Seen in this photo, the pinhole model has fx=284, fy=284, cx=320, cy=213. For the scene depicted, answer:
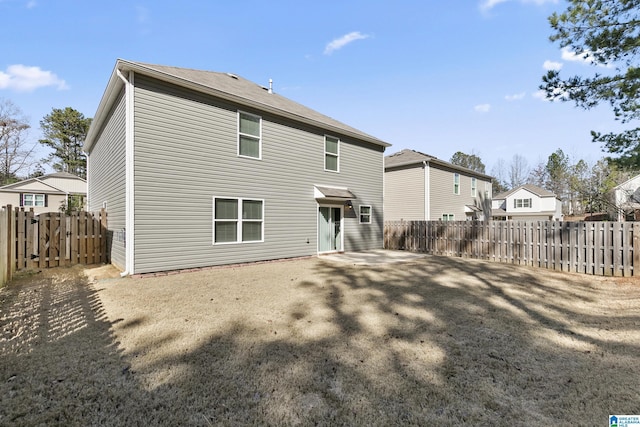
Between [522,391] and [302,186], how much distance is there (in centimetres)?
938

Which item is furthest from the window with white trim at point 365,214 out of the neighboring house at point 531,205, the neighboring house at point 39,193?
the neighboring house at point 531,205

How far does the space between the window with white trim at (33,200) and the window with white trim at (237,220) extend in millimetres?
27105

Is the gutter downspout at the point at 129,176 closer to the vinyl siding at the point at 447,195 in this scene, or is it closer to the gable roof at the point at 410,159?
the gable roof at the point at 410,159

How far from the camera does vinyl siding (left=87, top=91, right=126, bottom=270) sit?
796 cm

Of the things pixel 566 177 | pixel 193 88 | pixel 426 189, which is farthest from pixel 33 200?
pixel 566 177

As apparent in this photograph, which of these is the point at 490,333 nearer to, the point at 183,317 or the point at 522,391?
the point at 522,391

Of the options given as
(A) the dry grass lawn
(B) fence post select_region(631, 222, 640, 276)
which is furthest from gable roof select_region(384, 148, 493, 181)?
(A) the dry grass lawn

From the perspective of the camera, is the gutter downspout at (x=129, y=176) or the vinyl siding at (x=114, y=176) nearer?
the gutter downspout at (x=129, y=176)

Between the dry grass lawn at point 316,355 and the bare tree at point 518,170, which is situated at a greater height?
the bare tree at point 518,170

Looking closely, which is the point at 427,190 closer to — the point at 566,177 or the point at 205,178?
the point at 205,178

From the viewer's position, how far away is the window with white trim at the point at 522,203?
34.1m

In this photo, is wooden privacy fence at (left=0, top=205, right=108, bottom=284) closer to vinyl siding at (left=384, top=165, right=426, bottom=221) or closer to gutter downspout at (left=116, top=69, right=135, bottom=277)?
gutter downspout at (left=116, top=69, right=135, bottom=277)

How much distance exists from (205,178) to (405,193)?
13.9 meters

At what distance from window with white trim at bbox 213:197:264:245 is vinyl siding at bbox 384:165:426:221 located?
466 inches
